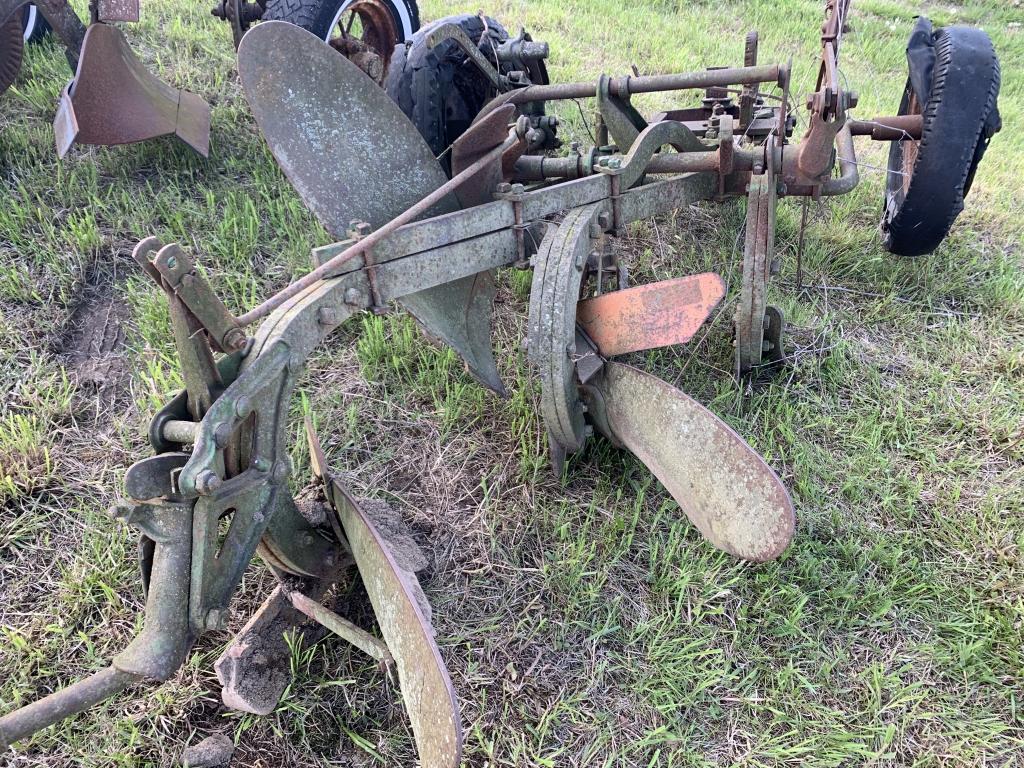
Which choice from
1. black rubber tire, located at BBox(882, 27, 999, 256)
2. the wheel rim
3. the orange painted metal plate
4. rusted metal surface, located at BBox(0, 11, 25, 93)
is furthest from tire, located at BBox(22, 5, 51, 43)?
black rubber tire, located at BBox(882, 27, 999, 256)

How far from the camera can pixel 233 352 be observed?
164 centimetres

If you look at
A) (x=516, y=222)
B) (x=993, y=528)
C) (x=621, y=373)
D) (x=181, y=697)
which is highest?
(x=516, y=222)

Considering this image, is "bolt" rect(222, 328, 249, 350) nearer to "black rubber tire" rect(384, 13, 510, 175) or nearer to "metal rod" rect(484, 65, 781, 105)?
"black rubber tire" rect(384, 13, 510, 175)

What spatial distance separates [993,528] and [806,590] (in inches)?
26.7

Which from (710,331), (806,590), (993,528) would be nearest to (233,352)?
(806,590)

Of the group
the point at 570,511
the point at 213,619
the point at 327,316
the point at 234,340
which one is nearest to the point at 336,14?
the point at 327,316

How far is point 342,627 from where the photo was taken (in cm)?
182

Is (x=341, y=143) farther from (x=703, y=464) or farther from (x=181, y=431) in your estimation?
(x=703, y=464)

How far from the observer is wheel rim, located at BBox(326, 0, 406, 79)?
3.55 metres

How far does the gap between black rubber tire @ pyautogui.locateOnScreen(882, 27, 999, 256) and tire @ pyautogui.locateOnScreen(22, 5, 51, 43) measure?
4.32 meters

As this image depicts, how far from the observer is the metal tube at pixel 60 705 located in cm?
141

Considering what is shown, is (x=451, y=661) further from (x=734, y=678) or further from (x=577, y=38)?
(x=577, y=38)

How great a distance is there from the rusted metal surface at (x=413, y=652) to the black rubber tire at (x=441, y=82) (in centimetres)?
157

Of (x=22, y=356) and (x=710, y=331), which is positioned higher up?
(x=22, y=356)
